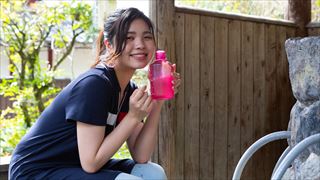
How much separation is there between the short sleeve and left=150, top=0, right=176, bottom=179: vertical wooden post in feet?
4.20

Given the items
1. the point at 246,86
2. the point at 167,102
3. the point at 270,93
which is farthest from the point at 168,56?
the point at 270,93

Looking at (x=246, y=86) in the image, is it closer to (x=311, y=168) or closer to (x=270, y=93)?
(x=270, y=93)

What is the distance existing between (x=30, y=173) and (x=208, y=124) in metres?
1.75

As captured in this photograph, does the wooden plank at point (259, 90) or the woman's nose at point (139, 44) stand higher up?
the woman's nose at point (139, 44)

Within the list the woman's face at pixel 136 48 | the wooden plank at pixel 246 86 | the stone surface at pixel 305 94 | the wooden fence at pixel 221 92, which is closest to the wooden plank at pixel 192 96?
the wooden fence at pixel 221 92

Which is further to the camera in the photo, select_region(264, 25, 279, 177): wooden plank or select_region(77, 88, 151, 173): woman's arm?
select_region(264, 25, 279, 177): wooden plank

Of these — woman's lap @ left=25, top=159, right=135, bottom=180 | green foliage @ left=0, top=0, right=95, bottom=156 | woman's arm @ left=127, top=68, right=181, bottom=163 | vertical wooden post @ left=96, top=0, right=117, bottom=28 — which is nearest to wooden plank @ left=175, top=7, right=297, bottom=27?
vertical wooden post @ left=96, top=0, right=117, bottom=28

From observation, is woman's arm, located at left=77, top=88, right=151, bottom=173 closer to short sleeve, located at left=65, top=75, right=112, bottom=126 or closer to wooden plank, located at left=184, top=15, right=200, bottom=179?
short sleeve, located at left=65, top=75, right=112, bottom=126

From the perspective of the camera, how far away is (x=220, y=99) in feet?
11.7

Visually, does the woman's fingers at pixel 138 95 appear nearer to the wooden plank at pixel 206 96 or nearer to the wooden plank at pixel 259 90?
the wooden plank at pixel 206 96

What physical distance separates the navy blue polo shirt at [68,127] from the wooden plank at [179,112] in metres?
1.27

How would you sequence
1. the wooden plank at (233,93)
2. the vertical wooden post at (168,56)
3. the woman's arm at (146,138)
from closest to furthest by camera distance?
the woman's arm at (146,138), the vertical wooden post at (168,56), the wooden plank at (233,93)

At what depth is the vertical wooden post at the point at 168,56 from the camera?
3121 millimetres

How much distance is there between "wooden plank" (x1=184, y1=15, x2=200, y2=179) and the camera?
334cm
